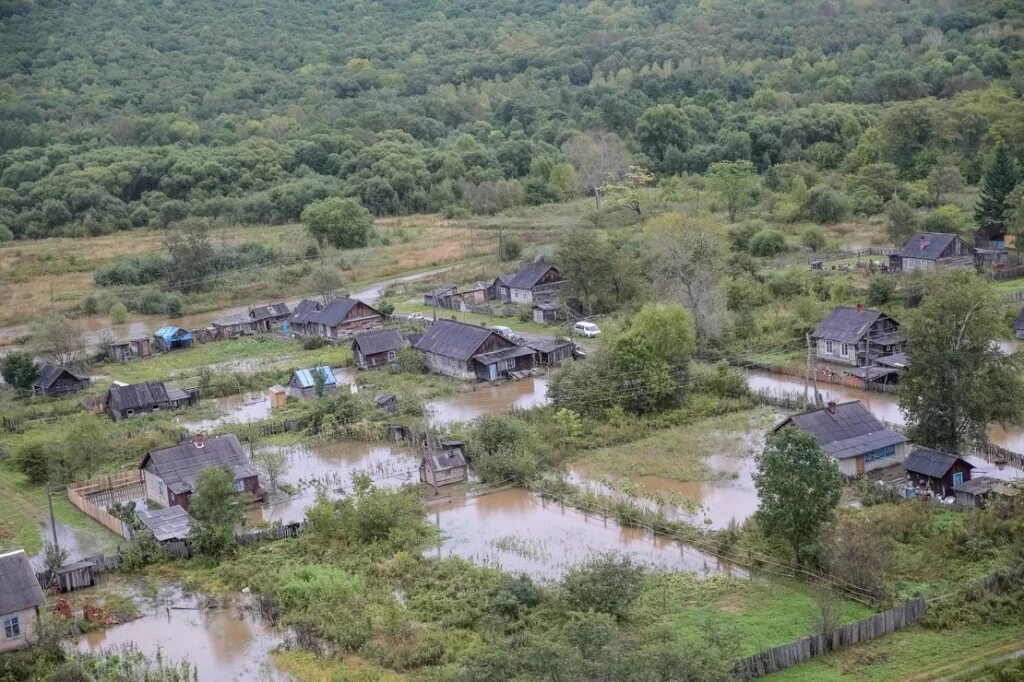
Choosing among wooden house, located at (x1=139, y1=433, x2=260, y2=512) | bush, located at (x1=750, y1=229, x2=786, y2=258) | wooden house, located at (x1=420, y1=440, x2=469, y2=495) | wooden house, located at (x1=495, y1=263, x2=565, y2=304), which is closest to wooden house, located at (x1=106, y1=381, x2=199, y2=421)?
wooden house, located at (x1=139, y1=433, x2=260, y2=512)

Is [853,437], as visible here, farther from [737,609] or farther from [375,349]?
[375,349]

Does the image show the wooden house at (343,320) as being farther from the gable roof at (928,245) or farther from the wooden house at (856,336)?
the gable roof at (928,245)

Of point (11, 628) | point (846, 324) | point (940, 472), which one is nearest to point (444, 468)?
point (11, 628)

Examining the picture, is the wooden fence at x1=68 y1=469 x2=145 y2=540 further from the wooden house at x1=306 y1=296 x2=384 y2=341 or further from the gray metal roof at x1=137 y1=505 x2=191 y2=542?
the wooden house at x1=306 y1=296 x2=384 y2=341

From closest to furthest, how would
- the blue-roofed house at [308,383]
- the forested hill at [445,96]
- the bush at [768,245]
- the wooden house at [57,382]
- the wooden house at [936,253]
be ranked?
the blue-roofed house at [308,383], the wooden house at [57,382], the wooden house at [936,253], the bush at [768,245], the forested hill at [445,96]

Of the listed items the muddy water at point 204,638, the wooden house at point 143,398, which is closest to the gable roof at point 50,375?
the wooden house at point 143,398

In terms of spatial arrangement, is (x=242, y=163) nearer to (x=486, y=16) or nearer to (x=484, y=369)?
(x=484, y=369)
